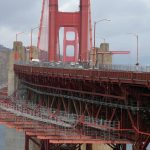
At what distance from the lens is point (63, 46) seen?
328ft

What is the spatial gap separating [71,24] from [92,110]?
136ft

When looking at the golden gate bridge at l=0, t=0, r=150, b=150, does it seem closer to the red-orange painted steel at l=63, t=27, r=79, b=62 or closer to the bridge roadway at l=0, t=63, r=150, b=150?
the bridge roadway at l=0, t=63, r=150, b=150

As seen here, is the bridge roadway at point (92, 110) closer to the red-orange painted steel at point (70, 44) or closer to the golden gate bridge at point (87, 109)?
the golden gate bridge at point (87, 109)

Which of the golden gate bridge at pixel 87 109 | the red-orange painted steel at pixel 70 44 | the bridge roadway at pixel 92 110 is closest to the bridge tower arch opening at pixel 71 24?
the red-orange painted steel at pixel 70 44

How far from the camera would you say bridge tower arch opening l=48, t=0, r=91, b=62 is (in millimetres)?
85438

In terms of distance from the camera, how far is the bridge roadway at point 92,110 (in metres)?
38.6

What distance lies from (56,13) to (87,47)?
7352 mm

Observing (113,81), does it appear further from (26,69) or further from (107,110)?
(26,69)

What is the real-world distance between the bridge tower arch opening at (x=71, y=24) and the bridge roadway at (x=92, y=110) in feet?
80.3

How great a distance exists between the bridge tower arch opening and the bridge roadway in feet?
80.3

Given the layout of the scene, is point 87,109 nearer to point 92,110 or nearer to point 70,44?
point 92,110

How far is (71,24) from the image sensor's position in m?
87.9

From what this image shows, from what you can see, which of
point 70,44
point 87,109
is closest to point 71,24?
point 70,44

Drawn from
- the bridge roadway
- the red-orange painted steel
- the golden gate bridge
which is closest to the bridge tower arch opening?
the red-orange painted steel
